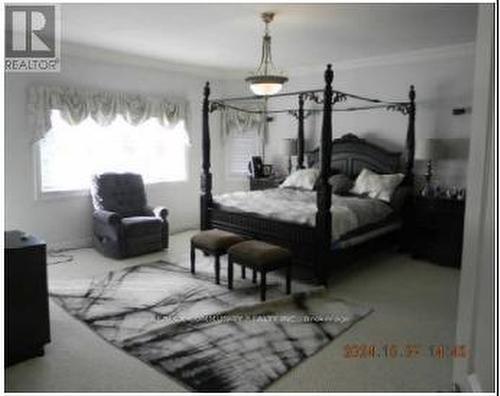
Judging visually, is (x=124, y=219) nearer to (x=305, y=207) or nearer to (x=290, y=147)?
(x=305, y=207)

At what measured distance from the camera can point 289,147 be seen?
257 inches

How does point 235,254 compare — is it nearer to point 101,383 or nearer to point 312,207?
point 312,207

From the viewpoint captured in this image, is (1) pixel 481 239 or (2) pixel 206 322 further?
→ (2) pixel 206 322

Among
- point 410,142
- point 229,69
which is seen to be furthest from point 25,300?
point 229,69

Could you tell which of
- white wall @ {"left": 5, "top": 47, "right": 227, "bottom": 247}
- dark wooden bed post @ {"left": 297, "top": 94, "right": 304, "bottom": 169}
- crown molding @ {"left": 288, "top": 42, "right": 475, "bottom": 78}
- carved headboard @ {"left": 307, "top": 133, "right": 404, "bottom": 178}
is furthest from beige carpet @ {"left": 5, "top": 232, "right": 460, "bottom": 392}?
crown molding @ {"left": 288, "top": 42, "right": 475, "bottom": 78}

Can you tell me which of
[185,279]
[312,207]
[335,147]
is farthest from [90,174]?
[335,147]

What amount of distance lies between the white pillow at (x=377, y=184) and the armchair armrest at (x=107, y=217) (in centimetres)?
314

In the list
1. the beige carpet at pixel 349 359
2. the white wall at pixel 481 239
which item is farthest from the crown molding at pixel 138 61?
the white wall at pixel 481 239

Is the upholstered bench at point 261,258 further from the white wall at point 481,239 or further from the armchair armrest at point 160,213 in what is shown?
the white wall at point 481,239

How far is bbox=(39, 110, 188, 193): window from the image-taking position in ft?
17.6

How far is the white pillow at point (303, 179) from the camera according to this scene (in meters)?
5.81

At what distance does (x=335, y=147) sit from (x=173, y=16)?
10.6ft

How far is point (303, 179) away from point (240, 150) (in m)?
1.84

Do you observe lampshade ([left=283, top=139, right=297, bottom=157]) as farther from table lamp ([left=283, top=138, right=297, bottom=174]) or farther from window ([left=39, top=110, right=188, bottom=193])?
window ([left=39, top=110, right=188, bottom=193])
